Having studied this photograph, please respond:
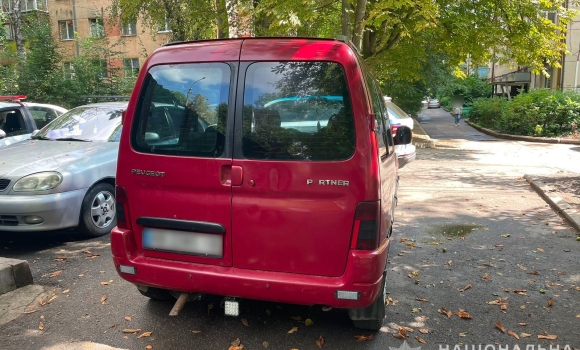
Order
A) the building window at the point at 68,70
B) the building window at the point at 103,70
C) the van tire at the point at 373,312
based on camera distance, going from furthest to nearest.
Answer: the building window at the point at 103,70
the building window at the point at 68,70
the van tire at the point at 373,312

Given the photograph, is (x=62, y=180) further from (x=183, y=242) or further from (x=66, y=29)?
(x=66, y=29)

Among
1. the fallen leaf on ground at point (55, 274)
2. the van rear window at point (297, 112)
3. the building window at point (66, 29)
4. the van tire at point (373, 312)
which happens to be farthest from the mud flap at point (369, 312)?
the building window at point (66, 29)

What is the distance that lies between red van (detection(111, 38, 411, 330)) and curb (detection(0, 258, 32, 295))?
168cm

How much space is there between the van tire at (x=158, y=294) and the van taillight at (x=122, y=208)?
74 cm

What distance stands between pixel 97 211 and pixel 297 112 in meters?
3.66

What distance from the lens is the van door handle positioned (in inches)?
119

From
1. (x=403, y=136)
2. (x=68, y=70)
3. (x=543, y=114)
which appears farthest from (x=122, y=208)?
(x=543, y=114)

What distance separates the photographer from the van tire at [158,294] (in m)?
3.88

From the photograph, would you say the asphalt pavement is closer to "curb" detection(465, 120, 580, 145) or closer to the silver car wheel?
the silver car wheel

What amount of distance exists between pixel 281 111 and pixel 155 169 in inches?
37.5

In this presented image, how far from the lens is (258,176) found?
3008mm

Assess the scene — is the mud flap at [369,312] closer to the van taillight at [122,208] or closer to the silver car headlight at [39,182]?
the van taillight at [122,208]

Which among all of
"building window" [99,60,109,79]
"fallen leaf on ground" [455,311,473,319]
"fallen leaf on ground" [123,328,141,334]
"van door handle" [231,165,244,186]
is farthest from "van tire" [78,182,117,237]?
"building window" [99,60,109,79]

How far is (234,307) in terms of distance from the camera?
3213mm
